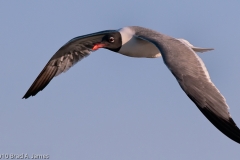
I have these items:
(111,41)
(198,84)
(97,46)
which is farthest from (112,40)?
(198,84)

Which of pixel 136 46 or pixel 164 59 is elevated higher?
pixel 136 46

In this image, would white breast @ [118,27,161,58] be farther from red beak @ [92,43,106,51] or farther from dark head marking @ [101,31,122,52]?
red beak @ [92,43,106,51]

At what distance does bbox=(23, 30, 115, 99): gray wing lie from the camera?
14375 mm

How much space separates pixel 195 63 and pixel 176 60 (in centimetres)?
38

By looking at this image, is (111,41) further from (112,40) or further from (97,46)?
(97,46)

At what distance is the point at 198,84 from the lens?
10.8m

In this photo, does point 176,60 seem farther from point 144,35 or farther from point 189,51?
point 144,35

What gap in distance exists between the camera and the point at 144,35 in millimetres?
13023

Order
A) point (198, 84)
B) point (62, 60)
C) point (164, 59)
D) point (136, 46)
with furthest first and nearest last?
point (62, 60)
point (136, 46)
point (164, 59)
point (198, 84)

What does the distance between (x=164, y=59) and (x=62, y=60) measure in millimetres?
3927

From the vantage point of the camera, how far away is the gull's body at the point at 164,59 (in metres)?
10.3

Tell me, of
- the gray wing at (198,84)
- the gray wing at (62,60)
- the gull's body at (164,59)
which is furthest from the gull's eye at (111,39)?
the gray wing at (198,84)

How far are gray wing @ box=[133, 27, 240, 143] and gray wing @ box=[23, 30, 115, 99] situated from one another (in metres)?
2.58

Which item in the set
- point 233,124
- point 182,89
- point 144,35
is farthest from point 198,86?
point 144,35
